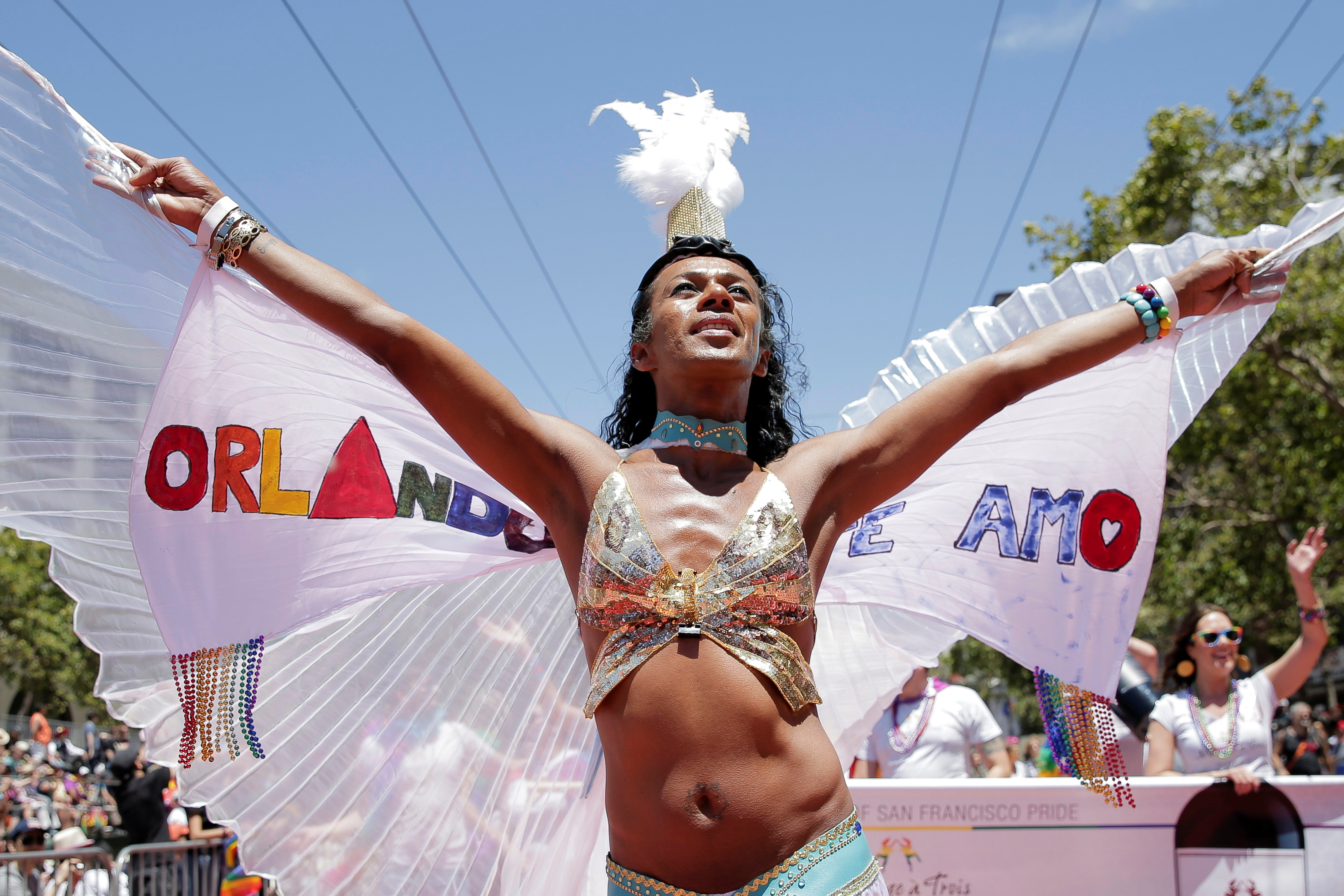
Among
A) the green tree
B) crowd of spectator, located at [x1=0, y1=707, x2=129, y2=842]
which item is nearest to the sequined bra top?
crowd of spectator, located at [x1=0, y1=707, x2=129, y2=842]

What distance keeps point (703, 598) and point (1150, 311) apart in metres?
1.34

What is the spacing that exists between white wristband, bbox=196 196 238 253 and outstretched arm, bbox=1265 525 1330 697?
3929 millimetres

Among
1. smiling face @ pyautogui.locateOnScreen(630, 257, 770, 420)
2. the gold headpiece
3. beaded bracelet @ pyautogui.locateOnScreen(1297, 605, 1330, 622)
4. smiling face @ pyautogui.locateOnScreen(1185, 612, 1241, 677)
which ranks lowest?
smiling face @ pyautogui.locateOnScreen(1185, 612, 1241, 677)

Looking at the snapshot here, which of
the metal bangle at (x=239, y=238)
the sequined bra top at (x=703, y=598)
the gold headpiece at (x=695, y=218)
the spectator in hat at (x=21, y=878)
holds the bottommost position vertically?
the spectator in hat at (x=21, y=878)

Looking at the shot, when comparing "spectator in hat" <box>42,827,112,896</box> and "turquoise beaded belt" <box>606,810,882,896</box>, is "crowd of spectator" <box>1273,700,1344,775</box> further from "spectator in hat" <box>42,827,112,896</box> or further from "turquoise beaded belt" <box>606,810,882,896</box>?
"spectator in hat" <box>42,827,112,896</box>

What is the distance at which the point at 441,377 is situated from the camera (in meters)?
2.19

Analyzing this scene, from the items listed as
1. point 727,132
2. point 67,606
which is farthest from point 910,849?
point 67,606

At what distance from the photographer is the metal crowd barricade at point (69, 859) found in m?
4.93

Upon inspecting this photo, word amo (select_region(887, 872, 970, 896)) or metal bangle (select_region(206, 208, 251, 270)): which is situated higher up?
metal bangle (select_region(206, 208, 251, 270))

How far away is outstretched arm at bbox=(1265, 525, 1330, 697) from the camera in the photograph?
434 cm

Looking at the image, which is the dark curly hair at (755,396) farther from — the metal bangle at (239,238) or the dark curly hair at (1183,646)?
the dark curly hair at (1183,646)

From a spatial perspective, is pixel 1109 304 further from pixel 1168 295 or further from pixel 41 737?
pixel 41 737

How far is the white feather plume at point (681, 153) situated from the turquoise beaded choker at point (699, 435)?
666 millimetres

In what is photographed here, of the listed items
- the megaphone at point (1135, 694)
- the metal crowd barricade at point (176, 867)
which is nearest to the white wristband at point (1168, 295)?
the megaphone at point (1135, 694)
